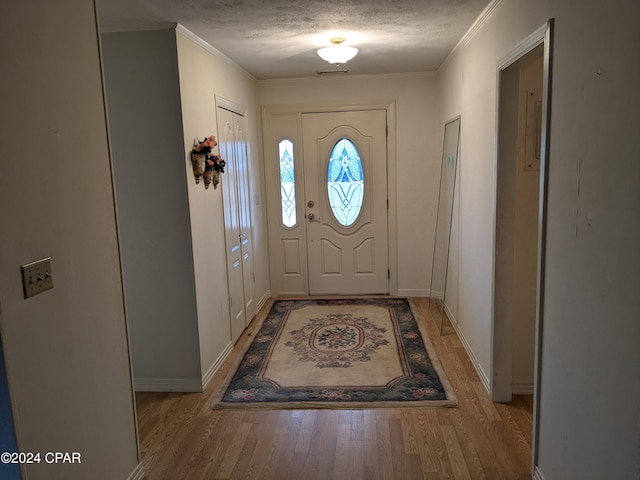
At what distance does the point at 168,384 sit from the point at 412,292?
2.96 metres

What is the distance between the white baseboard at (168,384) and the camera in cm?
322

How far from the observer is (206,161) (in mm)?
3268

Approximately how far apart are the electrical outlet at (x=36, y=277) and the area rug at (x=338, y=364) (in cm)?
163

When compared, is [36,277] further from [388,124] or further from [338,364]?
[388,124]

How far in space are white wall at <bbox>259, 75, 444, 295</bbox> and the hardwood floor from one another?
2.35m

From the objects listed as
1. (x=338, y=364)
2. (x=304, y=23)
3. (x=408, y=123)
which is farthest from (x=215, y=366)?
(x=408, y=123)

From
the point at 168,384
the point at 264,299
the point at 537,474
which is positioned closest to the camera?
the point at 537,474

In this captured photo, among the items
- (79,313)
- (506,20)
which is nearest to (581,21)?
(506,20)

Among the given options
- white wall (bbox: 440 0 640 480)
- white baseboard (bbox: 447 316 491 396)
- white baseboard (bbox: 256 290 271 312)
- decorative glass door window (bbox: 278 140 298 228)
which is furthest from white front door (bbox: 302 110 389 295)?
white wall (bbox: 440 0 640 480)

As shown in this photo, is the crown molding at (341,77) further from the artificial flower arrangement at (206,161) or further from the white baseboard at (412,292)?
the white baseboard at (412,292)

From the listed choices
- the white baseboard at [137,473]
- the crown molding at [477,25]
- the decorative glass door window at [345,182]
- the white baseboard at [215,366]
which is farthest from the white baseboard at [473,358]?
the crown molding at [477,25]

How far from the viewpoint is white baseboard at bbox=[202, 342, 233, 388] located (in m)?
3.29

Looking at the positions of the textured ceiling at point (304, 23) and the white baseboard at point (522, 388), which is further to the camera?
the white baseboard at point (522, 388)

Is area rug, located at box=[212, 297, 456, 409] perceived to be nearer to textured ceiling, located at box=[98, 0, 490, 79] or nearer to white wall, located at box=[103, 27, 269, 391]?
white wall, located at box=[103, 27, 269, 391]
